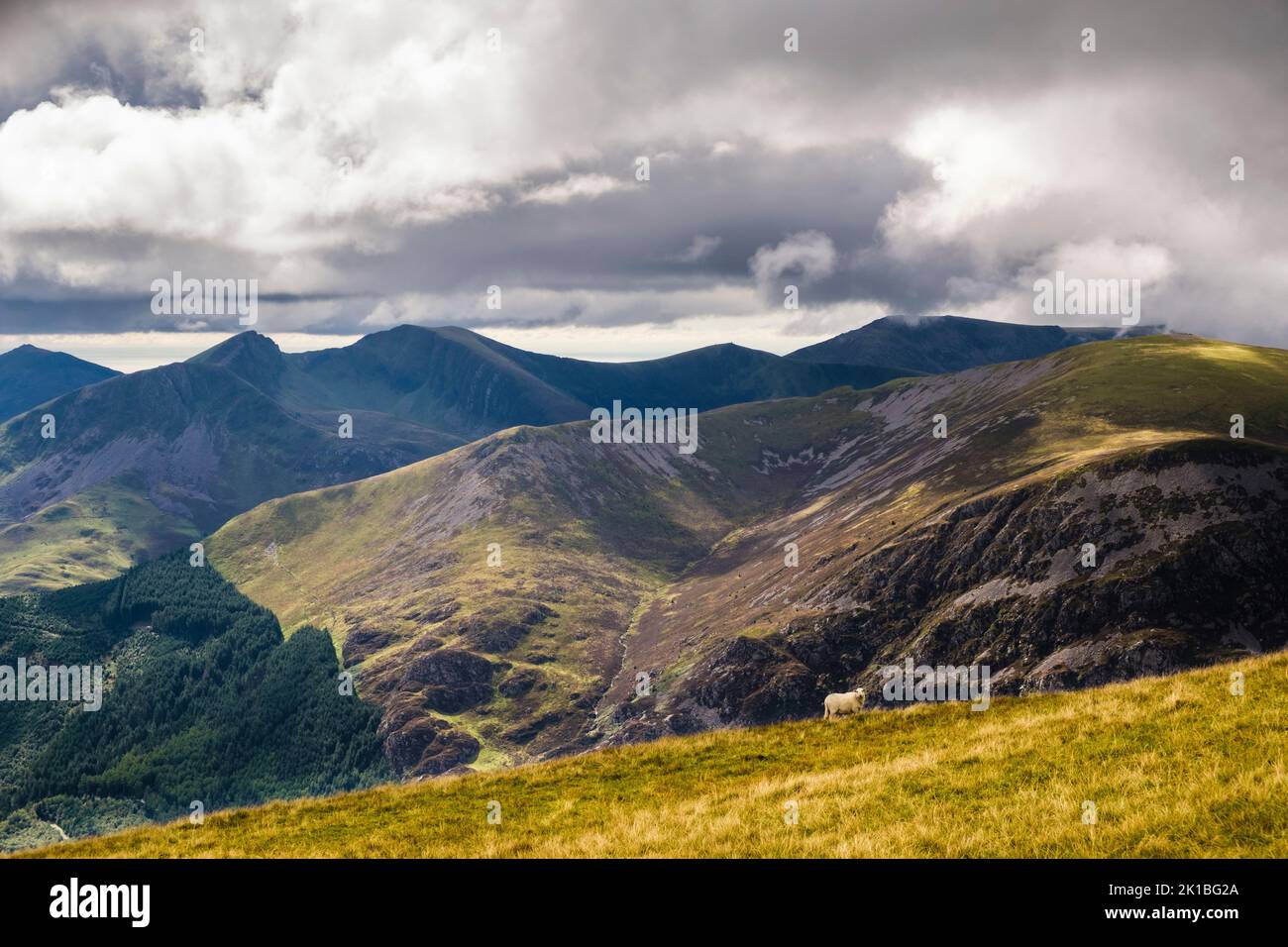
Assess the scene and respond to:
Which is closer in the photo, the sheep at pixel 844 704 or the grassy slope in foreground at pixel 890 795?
the grassy slope in foreground at pixel 890 795

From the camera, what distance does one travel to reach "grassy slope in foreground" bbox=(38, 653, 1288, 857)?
18.2 metres

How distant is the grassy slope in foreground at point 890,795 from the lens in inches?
717

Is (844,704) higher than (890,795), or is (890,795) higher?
(890,795)

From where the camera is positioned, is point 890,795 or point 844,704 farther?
point 844,704

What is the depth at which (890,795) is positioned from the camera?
→ 75.5 feet

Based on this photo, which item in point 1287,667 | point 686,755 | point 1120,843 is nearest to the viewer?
point 1120,843

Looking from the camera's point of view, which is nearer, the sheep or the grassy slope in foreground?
the grassy slope in foreground
